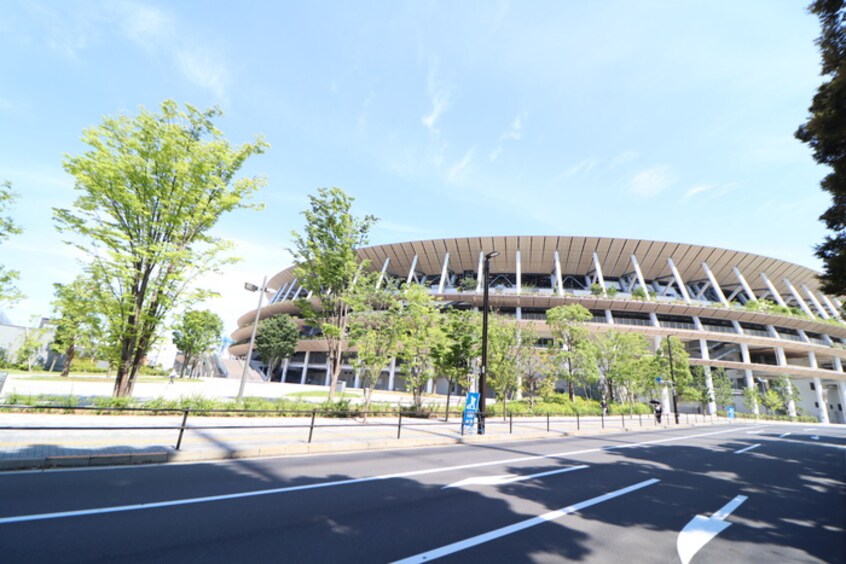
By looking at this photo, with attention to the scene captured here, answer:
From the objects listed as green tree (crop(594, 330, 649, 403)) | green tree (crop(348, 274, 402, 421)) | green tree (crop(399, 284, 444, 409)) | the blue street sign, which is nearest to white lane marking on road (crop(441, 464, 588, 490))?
the blue street sign

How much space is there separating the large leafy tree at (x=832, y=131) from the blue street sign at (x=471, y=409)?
445 inches

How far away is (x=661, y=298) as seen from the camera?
163ft

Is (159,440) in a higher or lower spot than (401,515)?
lower

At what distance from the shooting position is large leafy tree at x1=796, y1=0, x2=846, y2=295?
7719 millimetres

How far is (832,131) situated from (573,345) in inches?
1054

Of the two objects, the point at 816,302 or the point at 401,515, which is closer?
the point at 401,515

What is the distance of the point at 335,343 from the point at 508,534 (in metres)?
15.6

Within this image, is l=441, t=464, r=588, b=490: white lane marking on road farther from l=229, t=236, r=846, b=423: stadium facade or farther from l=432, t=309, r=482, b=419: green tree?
l=229, t=236, r=846, b=423: stadium facade

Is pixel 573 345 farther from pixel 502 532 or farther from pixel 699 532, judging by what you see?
pixel 502 532

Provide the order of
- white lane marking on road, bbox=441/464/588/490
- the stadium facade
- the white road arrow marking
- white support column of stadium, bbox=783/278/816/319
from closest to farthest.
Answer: the white road arrow marking, white lane marking on road, bbox=441/464/588/490, the stadium facade, white support column of stadium, bbox=783/278/816/319

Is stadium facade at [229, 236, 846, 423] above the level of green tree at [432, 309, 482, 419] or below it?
above

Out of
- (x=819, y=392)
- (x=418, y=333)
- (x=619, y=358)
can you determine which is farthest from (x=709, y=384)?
(x=418, y=333)

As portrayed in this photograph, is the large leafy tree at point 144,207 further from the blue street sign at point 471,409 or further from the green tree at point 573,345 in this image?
the green tree at point 573,345

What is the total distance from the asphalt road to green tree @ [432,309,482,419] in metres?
10.9
